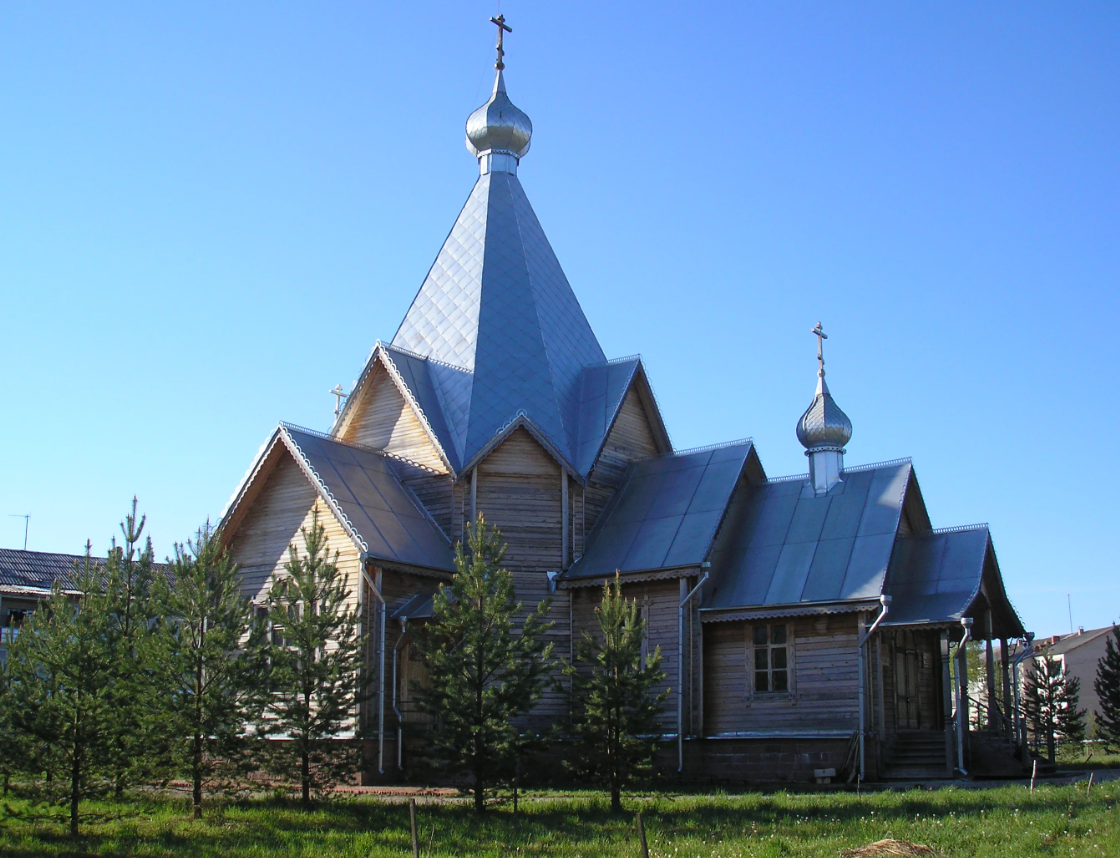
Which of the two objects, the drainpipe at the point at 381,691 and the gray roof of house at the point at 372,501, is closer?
the drainpipe at the point at 381,691

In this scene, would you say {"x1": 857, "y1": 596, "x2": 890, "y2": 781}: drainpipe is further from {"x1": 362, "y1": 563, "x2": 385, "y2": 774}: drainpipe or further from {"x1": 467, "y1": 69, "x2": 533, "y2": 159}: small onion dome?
{"x1": 467, "y1": 69, "x2": 533, "y2": 159}: small onion dome

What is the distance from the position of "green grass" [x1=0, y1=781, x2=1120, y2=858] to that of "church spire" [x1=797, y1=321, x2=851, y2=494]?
322 inches

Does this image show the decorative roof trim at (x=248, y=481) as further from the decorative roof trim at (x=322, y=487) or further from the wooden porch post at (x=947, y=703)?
the wooden porch post at (x=947, y=703)

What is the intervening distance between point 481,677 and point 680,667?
6.30 meters

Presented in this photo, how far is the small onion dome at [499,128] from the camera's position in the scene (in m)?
29.1

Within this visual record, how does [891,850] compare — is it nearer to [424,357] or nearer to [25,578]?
[424,357]

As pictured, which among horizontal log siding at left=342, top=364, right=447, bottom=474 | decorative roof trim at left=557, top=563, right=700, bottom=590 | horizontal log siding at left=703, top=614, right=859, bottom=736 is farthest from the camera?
horizontal log siding at left=342, top=364, right=447, bottom=474

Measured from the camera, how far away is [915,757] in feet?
68.5

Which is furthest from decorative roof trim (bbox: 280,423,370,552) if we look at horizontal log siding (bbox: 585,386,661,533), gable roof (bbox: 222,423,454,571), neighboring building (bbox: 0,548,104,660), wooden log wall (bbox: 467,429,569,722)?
neighboring building (bbox: 0,548,104,660)

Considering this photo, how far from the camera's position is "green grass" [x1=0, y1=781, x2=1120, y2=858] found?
1288 centimetres

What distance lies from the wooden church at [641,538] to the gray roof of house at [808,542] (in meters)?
0.05

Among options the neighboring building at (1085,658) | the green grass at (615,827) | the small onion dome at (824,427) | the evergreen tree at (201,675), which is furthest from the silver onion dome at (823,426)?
the neighboring building at (1085,658)

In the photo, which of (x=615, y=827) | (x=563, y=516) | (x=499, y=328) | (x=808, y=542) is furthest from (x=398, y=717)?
(x=499, y=328)

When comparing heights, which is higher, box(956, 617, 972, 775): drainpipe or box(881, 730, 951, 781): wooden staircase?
box(956, 617, 972, 775): drainpipe
